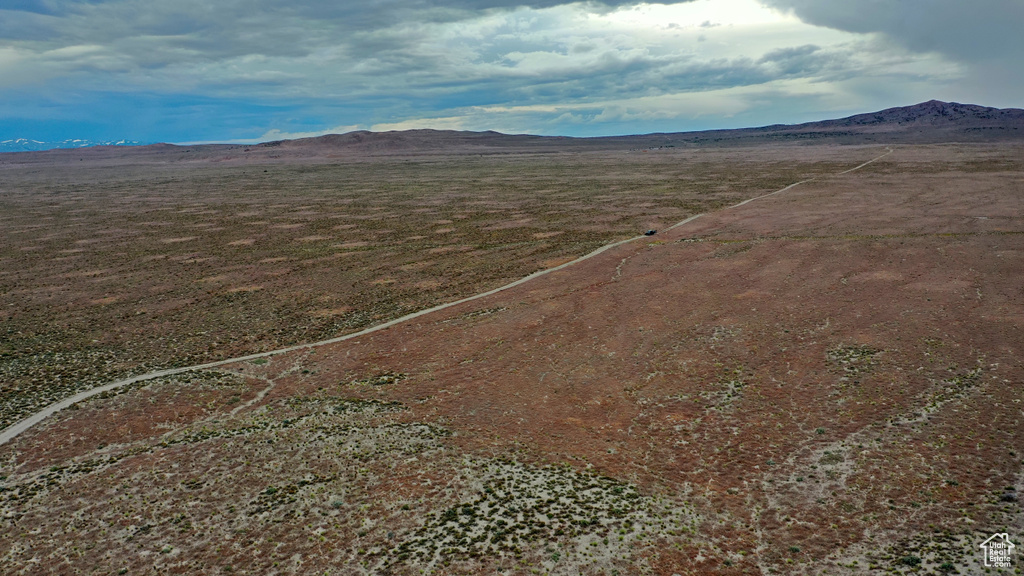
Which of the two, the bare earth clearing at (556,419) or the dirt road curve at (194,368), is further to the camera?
the dirt road curve at (194,368)

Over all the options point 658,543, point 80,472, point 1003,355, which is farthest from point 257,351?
point 1003,355

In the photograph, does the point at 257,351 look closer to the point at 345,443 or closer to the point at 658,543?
the point at 345,443
